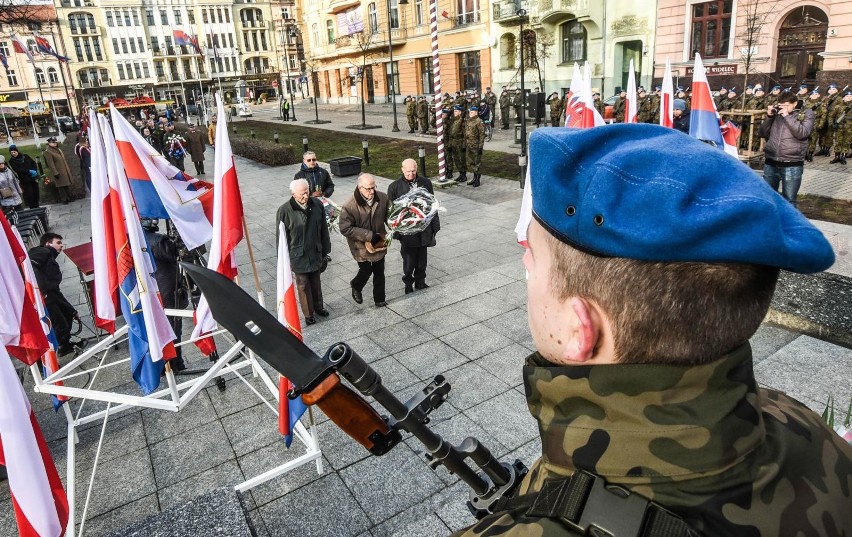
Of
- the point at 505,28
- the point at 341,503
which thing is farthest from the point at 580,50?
the point at 341,503

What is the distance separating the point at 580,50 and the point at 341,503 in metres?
30.6

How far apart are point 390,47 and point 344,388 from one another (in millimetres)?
29593

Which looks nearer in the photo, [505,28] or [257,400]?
[257,400]

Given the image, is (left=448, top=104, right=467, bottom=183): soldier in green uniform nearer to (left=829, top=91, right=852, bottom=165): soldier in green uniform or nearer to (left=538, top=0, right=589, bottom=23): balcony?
(left=829, top=91, right=852, bottom=165): soldier in green uniform

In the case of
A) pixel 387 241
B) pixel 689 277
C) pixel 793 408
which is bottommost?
pixel 387 241

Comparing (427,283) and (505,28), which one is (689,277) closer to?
(427,283)

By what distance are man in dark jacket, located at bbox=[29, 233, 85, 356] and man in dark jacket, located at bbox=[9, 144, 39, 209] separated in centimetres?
1052

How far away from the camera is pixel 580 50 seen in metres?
29.9

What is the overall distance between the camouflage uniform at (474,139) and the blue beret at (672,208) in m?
14.2

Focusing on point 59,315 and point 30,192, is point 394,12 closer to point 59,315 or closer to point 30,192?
point 30,192

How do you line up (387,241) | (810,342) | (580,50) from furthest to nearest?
(580,50), (387,241), (810,342)

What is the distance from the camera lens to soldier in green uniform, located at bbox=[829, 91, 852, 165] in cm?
1452

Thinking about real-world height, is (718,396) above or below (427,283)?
above

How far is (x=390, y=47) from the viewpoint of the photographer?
28609mm
